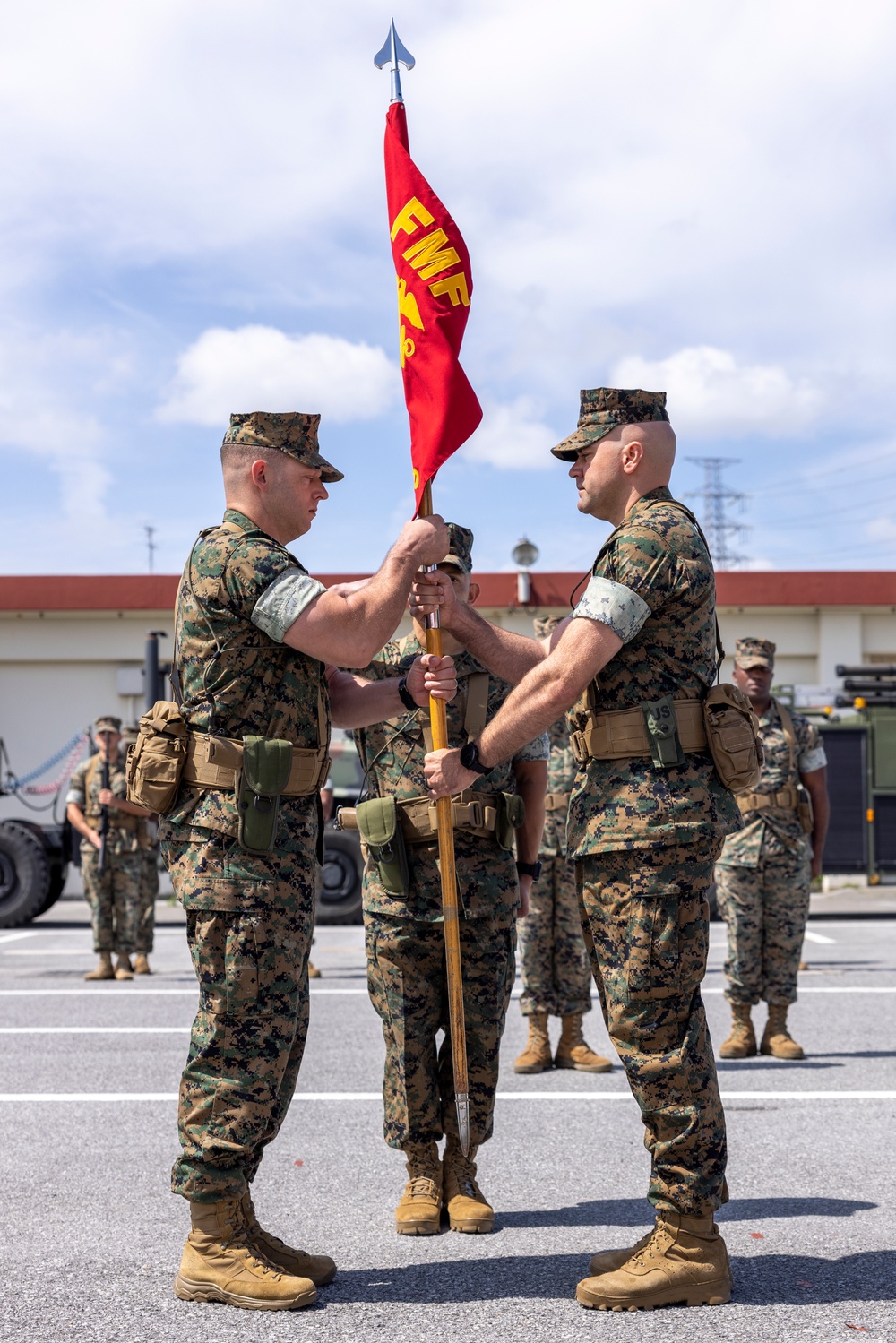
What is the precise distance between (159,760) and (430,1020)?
130 cm

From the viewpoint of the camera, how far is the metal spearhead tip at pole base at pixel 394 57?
4277mm

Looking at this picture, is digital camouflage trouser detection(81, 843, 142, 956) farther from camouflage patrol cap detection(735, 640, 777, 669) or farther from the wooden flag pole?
the wooden flag pole

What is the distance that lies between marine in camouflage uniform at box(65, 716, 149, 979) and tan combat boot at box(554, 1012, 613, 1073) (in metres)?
4.82

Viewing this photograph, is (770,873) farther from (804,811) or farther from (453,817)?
(453,817)

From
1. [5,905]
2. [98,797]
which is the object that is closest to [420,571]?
[98,797]

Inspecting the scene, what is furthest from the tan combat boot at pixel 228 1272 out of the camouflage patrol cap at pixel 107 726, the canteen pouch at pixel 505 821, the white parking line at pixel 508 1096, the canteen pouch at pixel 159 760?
the camouflage patrol cap at pixel 107 726

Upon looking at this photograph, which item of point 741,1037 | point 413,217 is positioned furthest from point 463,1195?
point 741,1037

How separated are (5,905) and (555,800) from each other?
8.79 meters

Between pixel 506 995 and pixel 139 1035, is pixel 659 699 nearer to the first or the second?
pixel 506 995

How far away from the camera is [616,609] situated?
350cm

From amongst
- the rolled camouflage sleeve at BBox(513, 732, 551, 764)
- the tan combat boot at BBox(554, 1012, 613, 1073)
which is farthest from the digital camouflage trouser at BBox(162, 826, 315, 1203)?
the tan combat boot at BBox(554, 1012, 613, 1073)

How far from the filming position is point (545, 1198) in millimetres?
4379

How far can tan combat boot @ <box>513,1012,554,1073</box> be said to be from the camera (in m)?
6.57

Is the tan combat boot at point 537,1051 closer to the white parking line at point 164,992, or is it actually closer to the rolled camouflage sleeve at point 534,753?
the rolled camouflage sleeve at point 534,753
